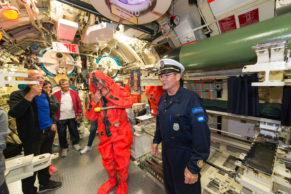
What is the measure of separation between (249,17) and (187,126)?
1.85 meters

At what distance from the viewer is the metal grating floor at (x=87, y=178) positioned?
6.67ft

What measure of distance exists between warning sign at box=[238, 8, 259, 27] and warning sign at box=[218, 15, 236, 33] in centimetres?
9

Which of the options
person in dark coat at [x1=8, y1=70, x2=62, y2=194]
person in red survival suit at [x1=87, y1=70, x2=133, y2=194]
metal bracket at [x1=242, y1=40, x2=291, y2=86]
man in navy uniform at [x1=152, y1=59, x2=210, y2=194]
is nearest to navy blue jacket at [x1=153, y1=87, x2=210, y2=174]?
man in navy uniform at [x1=152, y1=59, x2=210, y2=194]

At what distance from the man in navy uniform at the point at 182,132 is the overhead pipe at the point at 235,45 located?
0.69 m

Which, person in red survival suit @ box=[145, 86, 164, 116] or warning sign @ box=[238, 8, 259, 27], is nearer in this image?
warning sign @ box=[238, 8, 259, 27]

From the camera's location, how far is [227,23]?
1865 millimetres

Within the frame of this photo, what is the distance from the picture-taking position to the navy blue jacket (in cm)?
107

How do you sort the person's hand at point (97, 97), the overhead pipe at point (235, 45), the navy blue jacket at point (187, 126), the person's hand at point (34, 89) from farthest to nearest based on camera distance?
the person's hand at point (97, 97) < the person's hand at point (34, 89) < the overhead pipe at point (235, 45) < the navy blue jacket at point (187, 126)

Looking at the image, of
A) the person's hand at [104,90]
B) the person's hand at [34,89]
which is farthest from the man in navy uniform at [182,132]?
the person's hand at [34,89]

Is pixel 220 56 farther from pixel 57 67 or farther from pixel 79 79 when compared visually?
pixel 79 79

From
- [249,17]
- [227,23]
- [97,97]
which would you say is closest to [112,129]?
[97,97]

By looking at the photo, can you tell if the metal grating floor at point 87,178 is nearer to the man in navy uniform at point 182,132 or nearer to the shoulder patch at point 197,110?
the man in navy uniform at point 182,132

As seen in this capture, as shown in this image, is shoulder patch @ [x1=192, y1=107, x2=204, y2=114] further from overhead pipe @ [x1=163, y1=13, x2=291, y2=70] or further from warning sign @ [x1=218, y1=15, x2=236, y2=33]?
warning sign @ [x1=218, y1=15, x2=236, y2=33]

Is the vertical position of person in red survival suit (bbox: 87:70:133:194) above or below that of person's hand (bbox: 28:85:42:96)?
below
